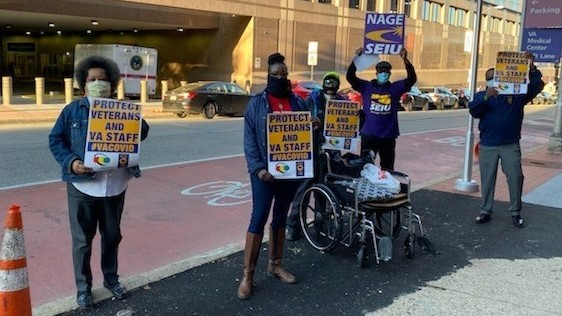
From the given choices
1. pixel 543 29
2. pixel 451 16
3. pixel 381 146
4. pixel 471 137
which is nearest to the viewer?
pixel 381 146

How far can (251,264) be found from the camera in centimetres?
439

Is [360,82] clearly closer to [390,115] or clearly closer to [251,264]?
[390,115]

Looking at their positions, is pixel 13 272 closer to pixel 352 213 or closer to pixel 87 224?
pixel 87 224

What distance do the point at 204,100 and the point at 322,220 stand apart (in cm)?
1561

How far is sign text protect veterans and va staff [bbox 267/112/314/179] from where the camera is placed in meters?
4.28

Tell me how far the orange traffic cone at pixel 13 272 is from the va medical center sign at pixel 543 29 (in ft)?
41.3

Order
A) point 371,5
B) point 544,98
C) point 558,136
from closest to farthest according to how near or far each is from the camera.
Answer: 1. point 558,136
2. point 371,5
3. point 544,98

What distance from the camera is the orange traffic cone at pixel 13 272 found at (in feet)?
10.6

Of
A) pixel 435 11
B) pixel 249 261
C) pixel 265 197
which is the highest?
pixel 435 11

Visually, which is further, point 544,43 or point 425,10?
point 425,10

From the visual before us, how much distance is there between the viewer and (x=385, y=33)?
6.62m

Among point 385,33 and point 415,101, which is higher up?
point 385,33

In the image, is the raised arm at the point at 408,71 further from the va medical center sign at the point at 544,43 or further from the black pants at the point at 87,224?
the va medical center sign at the point at 544,43

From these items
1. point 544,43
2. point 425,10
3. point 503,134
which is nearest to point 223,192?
point 503,134
